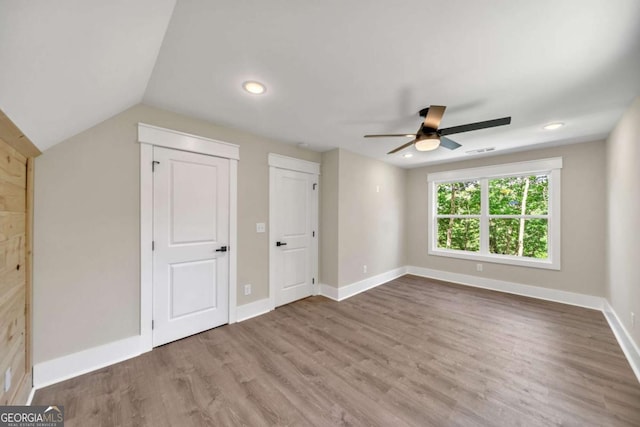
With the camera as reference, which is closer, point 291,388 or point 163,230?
point 291,388

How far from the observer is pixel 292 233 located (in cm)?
368

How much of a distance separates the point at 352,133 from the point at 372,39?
1.67 metres

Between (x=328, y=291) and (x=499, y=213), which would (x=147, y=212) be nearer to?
(x=328, y=291)

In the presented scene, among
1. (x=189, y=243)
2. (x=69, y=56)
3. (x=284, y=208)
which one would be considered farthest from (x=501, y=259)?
(x=69, y=56)

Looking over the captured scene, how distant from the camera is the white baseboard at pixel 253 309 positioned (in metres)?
3.03

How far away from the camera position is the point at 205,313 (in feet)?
9.00

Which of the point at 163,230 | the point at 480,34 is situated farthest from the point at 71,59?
the point at 480,34

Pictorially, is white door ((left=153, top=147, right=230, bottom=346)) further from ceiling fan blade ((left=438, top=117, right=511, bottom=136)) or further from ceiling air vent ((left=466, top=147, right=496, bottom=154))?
ceiling air vent ((left=466, top=147, right=496, bottom=154))

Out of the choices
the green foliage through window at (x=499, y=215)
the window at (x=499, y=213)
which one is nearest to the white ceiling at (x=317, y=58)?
the window at (x=499, y=213)

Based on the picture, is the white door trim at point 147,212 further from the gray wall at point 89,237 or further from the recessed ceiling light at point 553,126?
the recessed ceiling light at point 553,126

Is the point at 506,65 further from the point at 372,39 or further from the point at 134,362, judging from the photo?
the point at 134,362

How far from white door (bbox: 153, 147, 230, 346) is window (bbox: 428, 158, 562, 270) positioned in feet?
13.9

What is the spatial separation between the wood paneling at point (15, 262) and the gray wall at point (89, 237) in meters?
0.11

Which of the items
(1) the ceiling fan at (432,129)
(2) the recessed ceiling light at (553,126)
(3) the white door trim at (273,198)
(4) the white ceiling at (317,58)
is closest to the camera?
(4) the white ceiling at (317,58)
